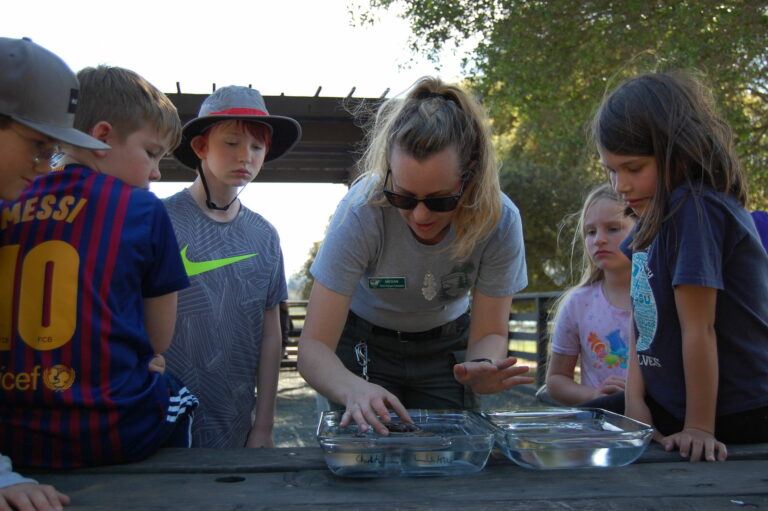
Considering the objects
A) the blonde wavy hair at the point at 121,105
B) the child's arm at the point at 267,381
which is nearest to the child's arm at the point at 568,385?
the child's arm at the point at 267,381

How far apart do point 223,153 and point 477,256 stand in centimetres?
96

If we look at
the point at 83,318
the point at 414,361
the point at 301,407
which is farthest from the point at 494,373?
the point at 301,407

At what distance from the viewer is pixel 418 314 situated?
2.39 meters

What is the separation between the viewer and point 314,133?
23.7 ft

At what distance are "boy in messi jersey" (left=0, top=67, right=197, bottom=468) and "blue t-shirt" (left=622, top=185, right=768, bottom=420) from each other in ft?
3.67

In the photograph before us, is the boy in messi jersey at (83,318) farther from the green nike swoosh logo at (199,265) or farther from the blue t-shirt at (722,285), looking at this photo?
the blue t-shirt at (722,285)

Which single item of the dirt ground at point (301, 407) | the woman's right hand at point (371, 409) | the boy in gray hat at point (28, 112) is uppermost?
the boy in gray hat at point (28, 112)

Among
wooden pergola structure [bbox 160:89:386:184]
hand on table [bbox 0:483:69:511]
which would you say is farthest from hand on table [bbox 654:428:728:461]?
wooden pergola structure [bbox 160:89:386:184]

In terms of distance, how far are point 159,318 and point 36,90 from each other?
1.79 ft

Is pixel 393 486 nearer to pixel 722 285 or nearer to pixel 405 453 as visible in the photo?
pixel 405 453

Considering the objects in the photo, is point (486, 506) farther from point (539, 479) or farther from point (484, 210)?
point (484, 210)

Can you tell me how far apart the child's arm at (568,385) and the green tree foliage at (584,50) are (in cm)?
687

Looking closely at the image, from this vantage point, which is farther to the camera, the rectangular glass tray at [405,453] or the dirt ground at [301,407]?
the dirt ground at [301,407]

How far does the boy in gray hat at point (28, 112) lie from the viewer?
4.56ft
